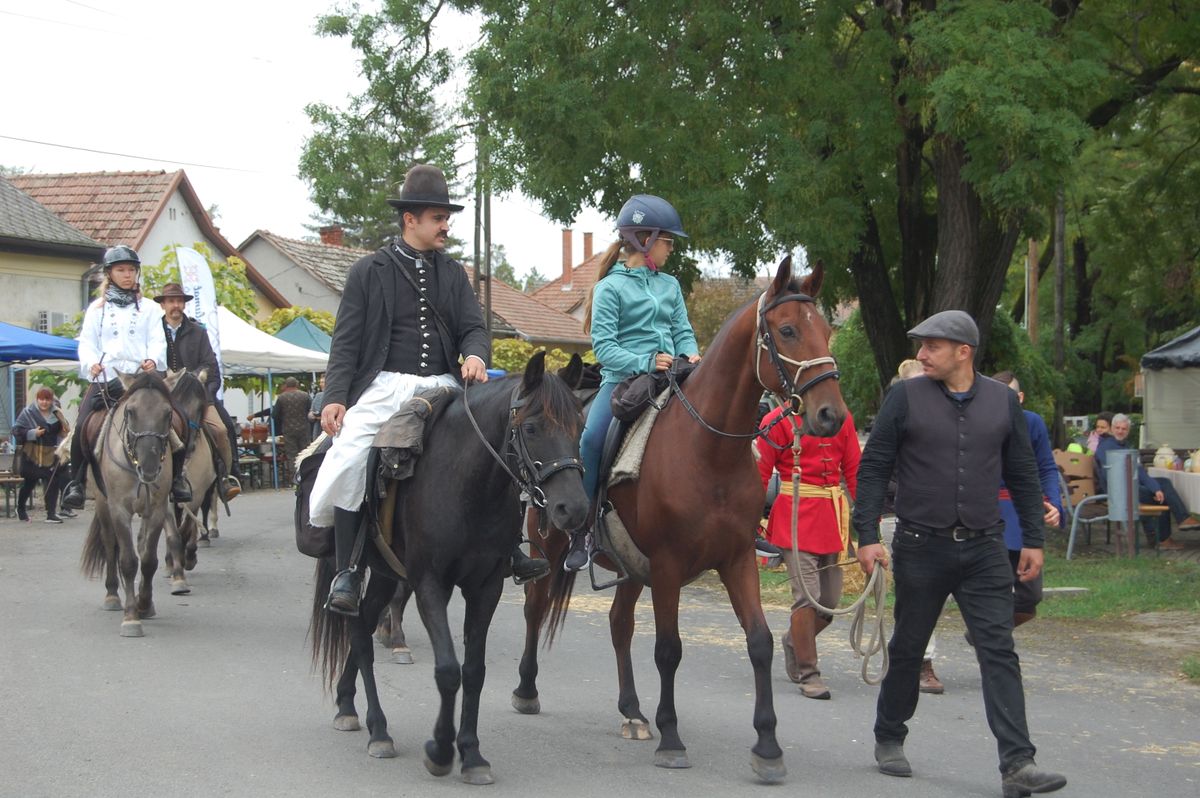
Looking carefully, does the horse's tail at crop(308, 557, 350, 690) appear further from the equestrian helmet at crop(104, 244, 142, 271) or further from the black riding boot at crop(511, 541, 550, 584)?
the equestrian helmet at crop(104, 244, 142, 271)

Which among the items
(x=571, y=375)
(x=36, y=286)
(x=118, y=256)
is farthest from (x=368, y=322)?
(x=36, y=286)

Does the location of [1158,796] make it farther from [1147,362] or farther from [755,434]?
[1147,362]

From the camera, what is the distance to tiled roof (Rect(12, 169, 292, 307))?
126 feet

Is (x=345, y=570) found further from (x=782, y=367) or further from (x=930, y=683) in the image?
(x=930, y=683)

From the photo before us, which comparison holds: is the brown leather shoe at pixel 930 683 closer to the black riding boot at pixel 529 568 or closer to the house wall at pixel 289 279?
the black riding boot at pixel 529 568

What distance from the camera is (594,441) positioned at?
7.31 m

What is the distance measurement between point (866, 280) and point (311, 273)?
119 feet

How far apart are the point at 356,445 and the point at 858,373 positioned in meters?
19.9

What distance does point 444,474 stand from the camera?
6.24m

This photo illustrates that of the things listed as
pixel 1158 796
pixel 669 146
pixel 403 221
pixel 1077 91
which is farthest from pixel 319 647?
pixel 1077 91

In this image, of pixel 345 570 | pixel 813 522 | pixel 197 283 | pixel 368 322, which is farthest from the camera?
pixel 197 283

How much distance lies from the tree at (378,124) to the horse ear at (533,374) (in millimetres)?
15937

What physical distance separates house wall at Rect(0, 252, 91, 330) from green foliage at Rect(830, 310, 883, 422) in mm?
20201

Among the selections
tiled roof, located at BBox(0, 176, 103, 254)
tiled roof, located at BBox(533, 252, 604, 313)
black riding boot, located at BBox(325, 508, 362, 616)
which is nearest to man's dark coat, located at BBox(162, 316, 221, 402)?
black riding boot, located at BBox(325, 508, 362, 616)
